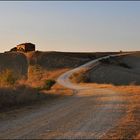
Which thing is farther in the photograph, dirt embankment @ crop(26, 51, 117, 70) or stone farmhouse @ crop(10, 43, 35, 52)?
stone farmhouse @ crop(10, 43, 35, 52)

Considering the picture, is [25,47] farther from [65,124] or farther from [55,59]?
[65,124]

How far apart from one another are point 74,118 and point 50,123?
5.71 feet

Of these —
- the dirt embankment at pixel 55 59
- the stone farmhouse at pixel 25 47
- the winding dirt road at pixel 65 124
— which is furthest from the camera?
the stone farmhouse at pixel 25 47

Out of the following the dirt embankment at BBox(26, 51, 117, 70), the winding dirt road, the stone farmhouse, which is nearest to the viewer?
the winding dirt road

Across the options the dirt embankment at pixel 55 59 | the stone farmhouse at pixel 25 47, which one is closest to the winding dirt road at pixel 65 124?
the dirt embankment at pixel 55 59

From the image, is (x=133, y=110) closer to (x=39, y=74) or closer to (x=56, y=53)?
(x=39, y=74)

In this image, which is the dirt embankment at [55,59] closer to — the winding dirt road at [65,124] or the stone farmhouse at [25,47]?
the stone farmhouse at [25,47]

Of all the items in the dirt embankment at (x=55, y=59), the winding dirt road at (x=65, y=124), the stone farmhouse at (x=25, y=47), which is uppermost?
the stone farmhouse at (x=25, y=47)

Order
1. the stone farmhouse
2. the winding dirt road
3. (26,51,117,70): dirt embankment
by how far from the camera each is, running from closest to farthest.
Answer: the winding dirt road < (26,51,117,70): dirt embankment < the stone farmhouse

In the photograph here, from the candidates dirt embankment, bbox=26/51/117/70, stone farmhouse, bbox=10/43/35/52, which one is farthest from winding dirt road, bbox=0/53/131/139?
stone farmhouse, bbox=10/43/35/52

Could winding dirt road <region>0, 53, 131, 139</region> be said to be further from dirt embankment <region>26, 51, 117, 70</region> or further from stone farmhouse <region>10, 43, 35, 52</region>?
stone farmhouse <region>10, 43, 35, 52</region>

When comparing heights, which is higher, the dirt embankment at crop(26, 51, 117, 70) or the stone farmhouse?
the stone farmhouse

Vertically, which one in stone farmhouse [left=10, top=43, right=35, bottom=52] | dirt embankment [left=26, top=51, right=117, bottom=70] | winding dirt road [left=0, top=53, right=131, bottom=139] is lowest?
winding dirt road [left=0, top=53, right=131, bottom=139]

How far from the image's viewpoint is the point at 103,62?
102375 mm
